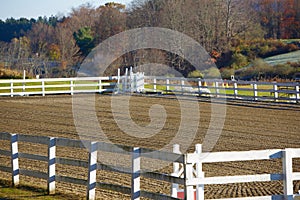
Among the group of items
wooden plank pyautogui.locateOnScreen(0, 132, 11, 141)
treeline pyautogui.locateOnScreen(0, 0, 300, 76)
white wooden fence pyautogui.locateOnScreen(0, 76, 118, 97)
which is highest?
treeline pyautogui.locateOnScreen(0, 0, 300, 76)

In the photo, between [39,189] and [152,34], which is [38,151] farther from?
[152,34]

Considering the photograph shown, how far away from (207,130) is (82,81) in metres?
24.5

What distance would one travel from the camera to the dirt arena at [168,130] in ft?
36.2

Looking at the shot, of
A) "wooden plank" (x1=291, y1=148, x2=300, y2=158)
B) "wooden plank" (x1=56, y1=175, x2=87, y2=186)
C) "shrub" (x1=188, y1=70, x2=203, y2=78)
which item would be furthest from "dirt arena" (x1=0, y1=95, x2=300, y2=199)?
"shrub" (x1=188, y1=70, x2=203, y2=78)

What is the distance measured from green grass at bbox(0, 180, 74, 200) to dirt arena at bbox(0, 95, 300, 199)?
0.35 meters

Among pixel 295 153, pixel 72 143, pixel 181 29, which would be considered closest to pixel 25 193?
pixel 72 143

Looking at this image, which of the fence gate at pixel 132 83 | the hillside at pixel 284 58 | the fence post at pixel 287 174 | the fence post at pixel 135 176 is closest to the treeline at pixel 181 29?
the hillside at pixel 284 58

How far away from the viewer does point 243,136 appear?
1834 cm

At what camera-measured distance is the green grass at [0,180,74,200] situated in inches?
396

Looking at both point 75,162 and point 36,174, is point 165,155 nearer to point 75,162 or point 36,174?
point 75,162

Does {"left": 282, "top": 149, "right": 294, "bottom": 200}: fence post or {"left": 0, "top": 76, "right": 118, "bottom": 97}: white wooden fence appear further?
{"left": 0, "top": 76, "right": 118, "bottom": 97}: white wooden fence

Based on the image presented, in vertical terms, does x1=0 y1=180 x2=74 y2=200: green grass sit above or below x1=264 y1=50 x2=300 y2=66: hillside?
below

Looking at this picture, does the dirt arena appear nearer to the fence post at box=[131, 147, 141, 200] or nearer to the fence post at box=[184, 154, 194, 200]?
the fence post at box=[131, 147, 141, 200]

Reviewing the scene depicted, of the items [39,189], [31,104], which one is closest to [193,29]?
[31,104]
